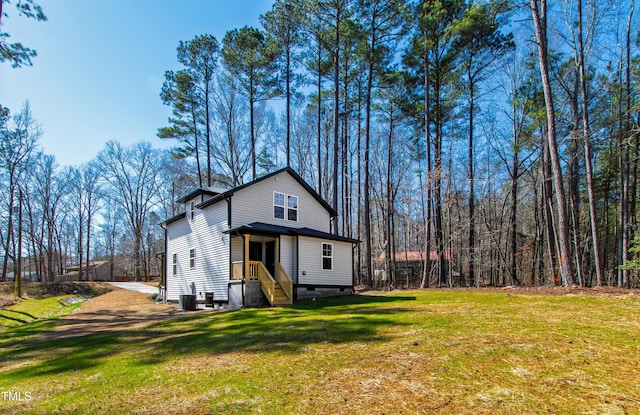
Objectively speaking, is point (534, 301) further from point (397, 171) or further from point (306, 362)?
point (397, 171)

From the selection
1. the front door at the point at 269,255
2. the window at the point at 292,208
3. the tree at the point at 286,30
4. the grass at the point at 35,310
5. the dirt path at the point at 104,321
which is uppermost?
the tree at the point at 286,30

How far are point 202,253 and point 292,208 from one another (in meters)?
4.71

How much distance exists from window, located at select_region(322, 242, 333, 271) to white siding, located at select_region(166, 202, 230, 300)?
432 cm

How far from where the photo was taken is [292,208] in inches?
677

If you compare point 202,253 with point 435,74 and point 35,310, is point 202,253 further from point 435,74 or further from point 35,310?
point 435,74

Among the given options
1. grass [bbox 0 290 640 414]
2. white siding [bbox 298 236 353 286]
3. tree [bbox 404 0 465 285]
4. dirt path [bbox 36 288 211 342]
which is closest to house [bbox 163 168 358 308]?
white siding [bbox 298 236 353 286]

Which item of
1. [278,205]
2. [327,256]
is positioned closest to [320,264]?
[327,256]

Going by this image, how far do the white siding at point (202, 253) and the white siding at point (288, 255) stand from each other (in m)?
2.26

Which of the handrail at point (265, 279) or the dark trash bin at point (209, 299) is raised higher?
the handrail at point (265, 279)

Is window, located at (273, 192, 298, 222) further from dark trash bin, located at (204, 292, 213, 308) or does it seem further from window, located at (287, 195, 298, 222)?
dark trash bin, located at (204, 292, 213, 308)

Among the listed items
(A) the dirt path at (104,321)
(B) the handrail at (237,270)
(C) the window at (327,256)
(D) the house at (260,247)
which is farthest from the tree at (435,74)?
(A) the dirt path at (104,321)

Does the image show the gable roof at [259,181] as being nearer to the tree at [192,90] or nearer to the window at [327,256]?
the window at [327,256]

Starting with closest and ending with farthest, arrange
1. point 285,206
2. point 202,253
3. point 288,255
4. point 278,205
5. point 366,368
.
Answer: point 366,368 → point 288,255 → point 202,253 → point 278,205 → point 285,206

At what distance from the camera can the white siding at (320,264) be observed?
15.2 metres
